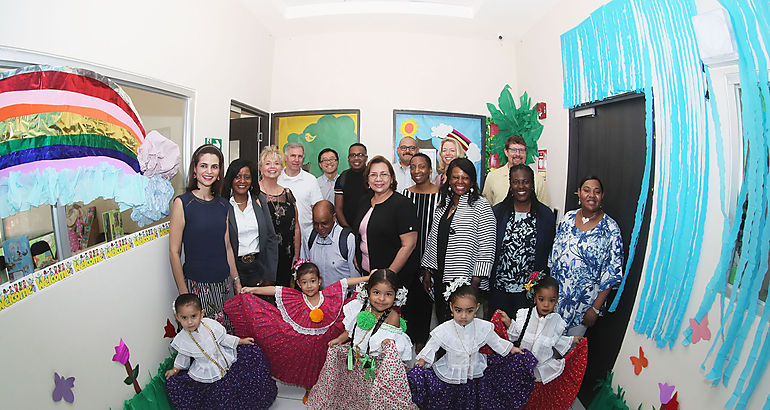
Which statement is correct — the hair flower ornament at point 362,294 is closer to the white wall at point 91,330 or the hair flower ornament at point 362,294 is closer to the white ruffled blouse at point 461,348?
the white ruffled blouse at point 461,348

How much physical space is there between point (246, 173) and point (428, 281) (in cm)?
146

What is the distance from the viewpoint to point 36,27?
72.9 inches

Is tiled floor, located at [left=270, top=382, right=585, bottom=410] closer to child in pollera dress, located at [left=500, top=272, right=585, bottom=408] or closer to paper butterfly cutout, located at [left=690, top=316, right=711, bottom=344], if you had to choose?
child in pollera dress, located at [left=500, top=272, right=585, bottom=408]

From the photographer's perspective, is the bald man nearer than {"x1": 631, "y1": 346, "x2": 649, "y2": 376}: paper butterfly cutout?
No

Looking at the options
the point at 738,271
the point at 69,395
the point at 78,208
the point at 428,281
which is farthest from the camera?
the point at 428,281

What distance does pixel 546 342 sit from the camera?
2.34 m

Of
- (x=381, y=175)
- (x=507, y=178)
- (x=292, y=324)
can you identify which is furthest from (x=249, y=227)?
(x=507, y=178)

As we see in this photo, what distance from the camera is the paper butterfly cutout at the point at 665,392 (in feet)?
7.08

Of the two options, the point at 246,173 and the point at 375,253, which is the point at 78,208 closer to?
the point at 246,173

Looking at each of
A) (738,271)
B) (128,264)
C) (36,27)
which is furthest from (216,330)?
(738,271)

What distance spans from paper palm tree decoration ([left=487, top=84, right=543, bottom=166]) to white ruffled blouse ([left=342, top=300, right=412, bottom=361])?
242cm

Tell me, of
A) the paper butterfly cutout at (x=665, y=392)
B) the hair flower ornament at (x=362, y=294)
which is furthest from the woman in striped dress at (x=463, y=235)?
the paper butterfly cutout at (x=665, y=392)

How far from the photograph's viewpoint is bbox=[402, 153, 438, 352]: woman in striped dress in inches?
125

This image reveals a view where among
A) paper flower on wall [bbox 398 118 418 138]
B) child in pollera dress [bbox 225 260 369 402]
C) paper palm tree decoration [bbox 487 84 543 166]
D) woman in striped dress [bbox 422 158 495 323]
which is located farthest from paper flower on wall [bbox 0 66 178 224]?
paper palm tree decoration [bbox 487 84 543 166]
